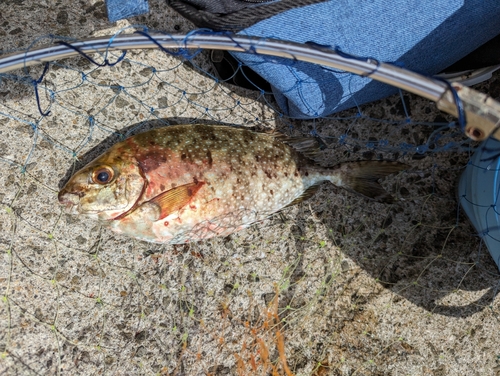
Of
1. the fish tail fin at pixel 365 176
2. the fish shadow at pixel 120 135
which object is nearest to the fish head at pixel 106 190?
the fish shadow at pixel 120 135

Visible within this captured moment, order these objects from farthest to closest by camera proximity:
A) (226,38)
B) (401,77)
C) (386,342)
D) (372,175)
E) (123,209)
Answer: (386,342) < (372,175) < (123,209) < (226,38) < (401,77)

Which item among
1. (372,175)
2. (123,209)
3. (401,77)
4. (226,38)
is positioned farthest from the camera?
(372,175)

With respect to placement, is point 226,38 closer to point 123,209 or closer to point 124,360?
point 123,209

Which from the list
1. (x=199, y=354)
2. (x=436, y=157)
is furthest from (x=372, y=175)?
(x=199, y=354)

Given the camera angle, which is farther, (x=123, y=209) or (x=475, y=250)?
(x=475, y=250)

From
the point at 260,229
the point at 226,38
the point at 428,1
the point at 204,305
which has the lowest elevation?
the point at 204,305

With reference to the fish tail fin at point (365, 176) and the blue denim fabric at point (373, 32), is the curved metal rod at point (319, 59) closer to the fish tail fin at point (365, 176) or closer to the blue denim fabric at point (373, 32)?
the blue denim fabric at point (373, 32)
